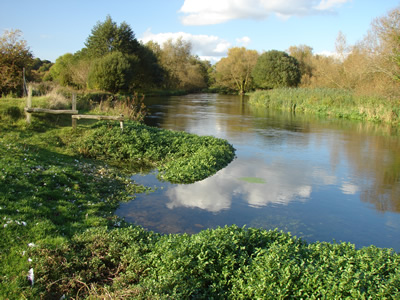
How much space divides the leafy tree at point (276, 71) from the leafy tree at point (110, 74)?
30.7 meters

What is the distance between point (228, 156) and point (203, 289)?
9510 millimetres

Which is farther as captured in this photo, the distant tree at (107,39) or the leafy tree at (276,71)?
the leafy tree at (276,71)

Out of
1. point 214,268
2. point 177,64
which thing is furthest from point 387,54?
point 177,64

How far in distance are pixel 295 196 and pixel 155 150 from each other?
5.58 m

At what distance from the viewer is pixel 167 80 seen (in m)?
71.5

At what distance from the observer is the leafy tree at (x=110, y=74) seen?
36.9m

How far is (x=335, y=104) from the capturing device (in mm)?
32531

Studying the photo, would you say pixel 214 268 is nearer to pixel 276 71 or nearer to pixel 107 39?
pixel 107 39

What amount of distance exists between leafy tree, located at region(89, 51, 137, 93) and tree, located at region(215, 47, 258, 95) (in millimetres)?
37940

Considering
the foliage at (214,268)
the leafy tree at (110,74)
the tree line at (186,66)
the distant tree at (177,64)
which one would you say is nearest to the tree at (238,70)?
the tree line at (186,66)

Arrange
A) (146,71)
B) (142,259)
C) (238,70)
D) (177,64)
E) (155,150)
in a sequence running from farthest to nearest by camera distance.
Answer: (177,64), (238,70), (146,71), (155,150), (142,259)

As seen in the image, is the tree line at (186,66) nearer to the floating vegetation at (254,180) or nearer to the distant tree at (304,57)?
the distant tree at (304,57)

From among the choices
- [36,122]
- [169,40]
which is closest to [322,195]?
[36,122]

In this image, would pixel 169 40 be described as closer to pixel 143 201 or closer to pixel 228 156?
pixel 228 156
